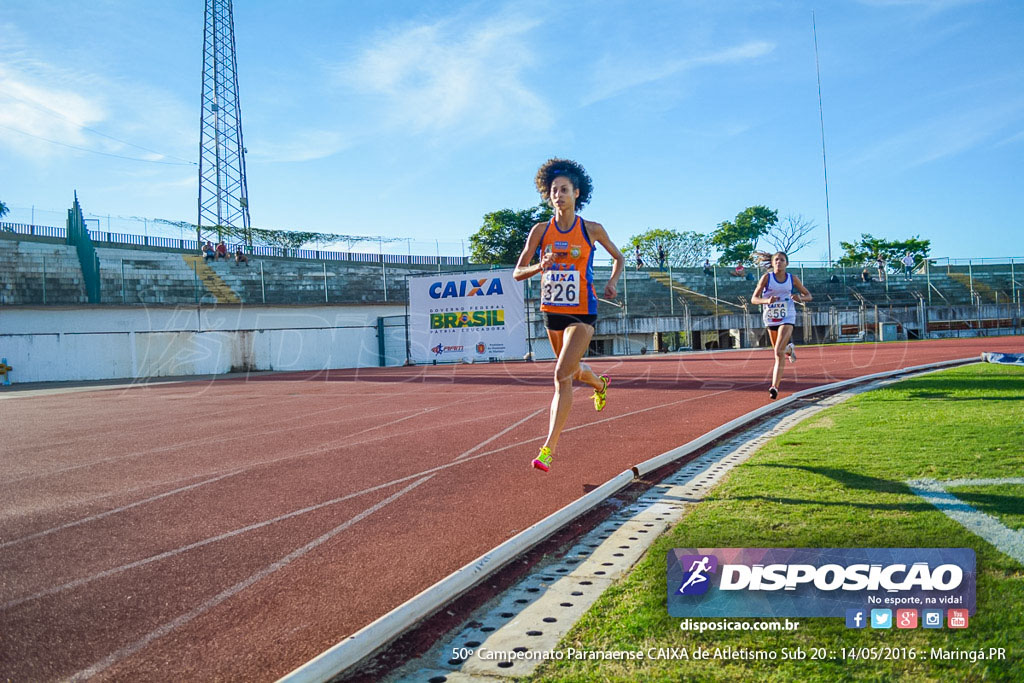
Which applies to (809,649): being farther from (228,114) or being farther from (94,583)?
(228,114)

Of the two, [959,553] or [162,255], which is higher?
[162,255]

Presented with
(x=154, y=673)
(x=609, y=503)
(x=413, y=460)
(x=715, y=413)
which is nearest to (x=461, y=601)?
(x=154, y=673)

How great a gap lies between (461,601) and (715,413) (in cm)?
639

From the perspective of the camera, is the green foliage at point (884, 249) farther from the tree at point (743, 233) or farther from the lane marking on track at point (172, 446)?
the lane marking on track at point (172, 446)

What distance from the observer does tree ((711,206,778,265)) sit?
2657 inches

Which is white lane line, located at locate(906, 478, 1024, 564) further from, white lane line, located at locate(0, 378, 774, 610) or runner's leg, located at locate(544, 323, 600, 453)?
white lane line, located at locate(0, 378, 774, 610)

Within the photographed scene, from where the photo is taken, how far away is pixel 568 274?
4898 millimetres

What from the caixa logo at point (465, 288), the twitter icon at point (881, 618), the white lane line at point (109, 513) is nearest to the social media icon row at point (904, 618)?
the twitter icon at point (881, 618)

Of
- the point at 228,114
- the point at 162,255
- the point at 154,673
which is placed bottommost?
the point at 154,673

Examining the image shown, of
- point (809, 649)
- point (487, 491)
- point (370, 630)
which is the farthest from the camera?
point (487, 491)

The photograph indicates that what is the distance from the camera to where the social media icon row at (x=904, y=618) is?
7.21 ft

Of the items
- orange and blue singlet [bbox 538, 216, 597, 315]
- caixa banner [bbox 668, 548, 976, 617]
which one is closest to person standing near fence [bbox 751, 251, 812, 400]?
orange and blue singlet [bbox 538, 216, 597, 315]

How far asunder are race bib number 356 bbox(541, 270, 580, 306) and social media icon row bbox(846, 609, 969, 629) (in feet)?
9.79

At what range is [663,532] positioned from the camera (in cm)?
335
